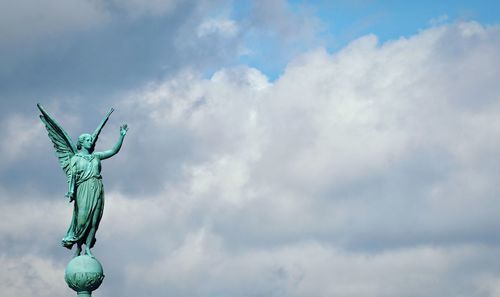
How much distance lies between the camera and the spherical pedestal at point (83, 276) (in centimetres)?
4184

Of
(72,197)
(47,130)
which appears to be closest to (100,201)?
(72,197)

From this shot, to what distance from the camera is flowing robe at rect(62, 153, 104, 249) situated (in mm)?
43188

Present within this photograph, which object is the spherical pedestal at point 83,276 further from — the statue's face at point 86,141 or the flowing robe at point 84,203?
the statue's face at point 86,141

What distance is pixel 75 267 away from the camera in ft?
138

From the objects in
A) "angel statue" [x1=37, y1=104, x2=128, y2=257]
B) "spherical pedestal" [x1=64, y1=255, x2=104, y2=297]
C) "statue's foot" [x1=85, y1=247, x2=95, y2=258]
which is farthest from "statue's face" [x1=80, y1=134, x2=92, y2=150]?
"spherical pedestal" [x1=64, y1=255, x2=104, y2=297]

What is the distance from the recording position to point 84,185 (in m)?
43.3

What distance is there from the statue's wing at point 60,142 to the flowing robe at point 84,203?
27.7 inches

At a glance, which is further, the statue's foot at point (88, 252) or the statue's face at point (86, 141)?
the statue's face at point (86, 141)

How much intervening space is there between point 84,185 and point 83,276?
3.78 meters

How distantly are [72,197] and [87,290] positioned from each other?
3.86 metres

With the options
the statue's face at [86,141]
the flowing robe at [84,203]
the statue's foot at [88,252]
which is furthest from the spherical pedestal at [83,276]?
the statue's face at [86,141]

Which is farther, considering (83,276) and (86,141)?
(86,141)

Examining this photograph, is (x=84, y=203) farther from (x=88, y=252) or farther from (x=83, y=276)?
(x=83, y=276)

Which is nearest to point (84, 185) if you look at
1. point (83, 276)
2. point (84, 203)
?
point (84, 203)
